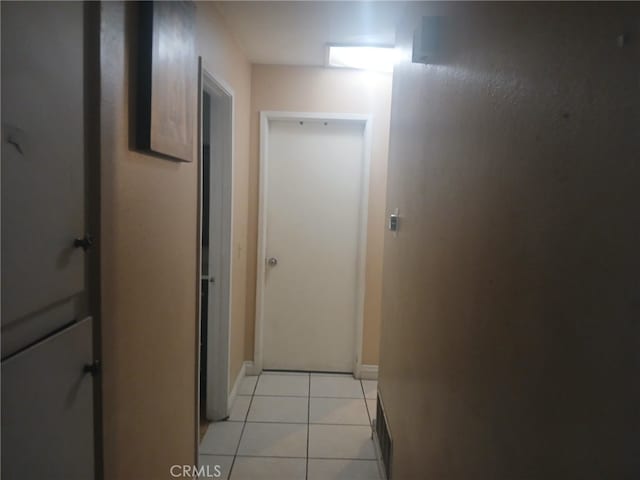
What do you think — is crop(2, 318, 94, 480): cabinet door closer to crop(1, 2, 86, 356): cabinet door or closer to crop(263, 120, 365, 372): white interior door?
crop(1, 2, 86, 356): cabinet door

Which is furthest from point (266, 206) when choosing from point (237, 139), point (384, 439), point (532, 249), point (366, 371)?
point (532, 249)

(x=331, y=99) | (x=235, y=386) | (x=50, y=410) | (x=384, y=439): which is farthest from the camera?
(x=331, y=99)

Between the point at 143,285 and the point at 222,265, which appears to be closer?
the point at 143,285

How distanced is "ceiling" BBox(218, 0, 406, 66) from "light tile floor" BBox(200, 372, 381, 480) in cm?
235

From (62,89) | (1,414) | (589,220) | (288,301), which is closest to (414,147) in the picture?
(589,220)

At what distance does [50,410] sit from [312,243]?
2.44 metres

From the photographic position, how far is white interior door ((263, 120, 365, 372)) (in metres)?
3.13

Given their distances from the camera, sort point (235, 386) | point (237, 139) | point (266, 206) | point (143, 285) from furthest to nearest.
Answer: point (266, 206)
point (235, 386)
point (237, 139)
point (143, 285)

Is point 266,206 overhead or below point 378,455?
overhead

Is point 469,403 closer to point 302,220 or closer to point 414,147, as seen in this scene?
point 414,147

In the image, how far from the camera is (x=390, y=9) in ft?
6.57

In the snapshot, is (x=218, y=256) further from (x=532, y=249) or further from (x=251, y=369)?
(x=532, y=249)

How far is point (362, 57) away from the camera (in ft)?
8.93

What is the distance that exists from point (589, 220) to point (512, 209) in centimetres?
24
